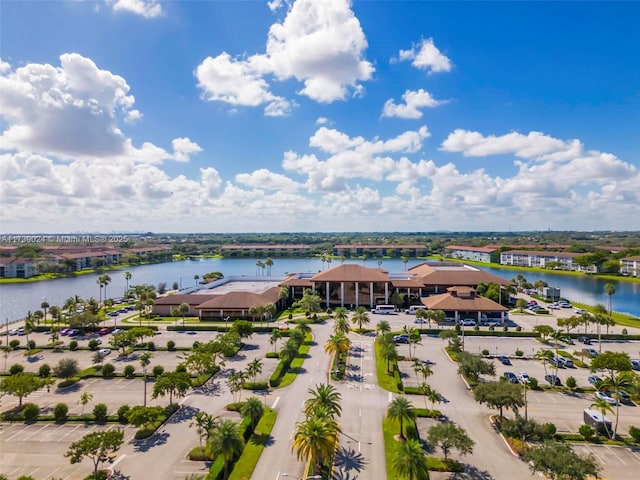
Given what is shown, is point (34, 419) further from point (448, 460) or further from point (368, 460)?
point (448, 460)

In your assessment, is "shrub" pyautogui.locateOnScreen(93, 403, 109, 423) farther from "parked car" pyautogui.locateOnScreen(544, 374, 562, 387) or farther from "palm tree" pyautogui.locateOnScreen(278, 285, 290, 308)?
"palm tree" pyautogui.locateOnScreen(278, 285, 290, 308)

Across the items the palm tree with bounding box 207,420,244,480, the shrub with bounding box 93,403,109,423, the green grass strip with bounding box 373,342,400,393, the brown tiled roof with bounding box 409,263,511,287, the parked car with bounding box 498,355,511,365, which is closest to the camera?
the palm tree with bounding box 207,420,244,480

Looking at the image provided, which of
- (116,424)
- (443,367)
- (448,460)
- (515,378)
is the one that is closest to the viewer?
(448,460)

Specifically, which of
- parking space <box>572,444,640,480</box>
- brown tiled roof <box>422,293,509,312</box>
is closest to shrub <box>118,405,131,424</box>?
parking space <box>572,444,640,480</box>

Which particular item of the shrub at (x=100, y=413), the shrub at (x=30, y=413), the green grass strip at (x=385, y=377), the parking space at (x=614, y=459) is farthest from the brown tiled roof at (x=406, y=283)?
the shrub at (x=30, y=413)

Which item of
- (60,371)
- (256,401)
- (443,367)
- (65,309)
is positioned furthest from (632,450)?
(65,309)
